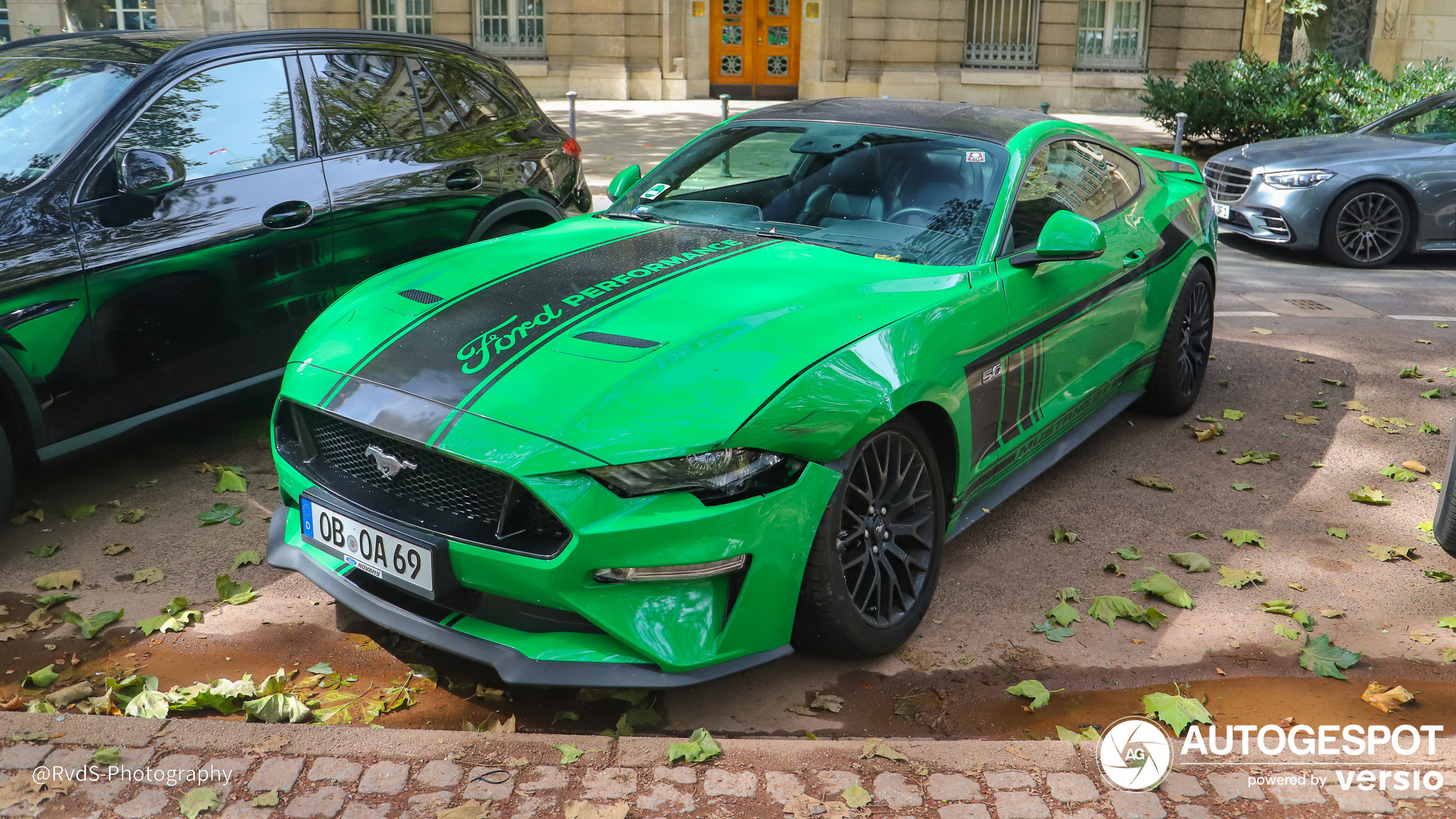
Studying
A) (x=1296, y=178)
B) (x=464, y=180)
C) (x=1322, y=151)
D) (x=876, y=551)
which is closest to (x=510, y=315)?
(x=876, y=551)

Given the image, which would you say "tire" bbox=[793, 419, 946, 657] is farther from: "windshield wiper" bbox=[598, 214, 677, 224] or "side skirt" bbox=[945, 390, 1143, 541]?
"windshield wiper" bbox=[598, 214, 677, 224]

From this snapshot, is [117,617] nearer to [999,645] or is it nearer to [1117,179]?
[999,645]

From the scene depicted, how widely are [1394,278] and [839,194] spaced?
7.14 metres

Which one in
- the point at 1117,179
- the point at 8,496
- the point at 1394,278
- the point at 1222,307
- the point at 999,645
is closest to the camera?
the point at 999,645

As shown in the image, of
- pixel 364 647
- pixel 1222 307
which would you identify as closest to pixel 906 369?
pixel 364 647

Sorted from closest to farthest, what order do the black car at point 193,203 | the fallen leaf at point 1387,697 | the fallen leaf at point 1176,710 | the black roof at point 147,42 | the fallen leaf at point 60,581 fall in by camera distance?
1. the fallen leaf at point 1176,710
2. the fallen leaf at point 1387,697
3. the fallen leaf at point 60,581
4. the black car at point 193,203
5. the black roof at point 147,42

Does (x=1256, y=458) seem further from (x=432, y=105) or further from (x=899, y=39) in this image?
(x=899, y=39)

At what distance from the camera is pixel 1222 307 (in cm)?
811

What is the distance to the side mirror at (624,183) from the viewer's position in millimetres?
4855

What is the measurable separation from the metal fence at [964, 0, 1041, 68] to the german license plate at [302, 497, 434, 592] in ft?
67.5

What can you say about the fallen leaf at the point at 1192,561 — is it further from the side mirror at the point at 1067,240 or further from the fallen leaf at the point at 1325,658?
the side mirror at the point at 1067,240

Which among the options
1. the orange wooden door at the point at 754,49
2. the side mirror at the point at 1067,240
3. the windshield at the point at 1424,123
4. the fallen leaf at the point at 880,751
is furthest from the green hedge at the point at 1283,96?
the fallen leaf at the point at 880,751

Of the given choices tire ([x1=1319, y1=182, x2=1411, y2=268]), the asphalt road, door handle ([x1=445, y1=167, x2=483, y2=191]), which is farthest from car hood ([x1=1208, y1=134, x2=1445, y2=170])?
door handle ([x1=445, y1=167, x2=483, y2=191])

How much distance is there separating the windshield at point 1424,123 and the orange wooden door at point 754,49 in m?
12.4
